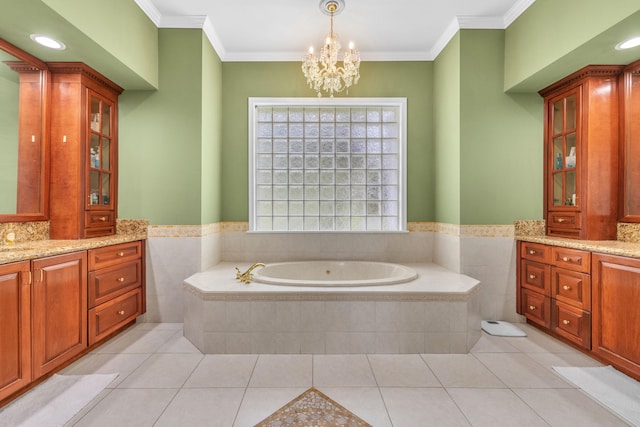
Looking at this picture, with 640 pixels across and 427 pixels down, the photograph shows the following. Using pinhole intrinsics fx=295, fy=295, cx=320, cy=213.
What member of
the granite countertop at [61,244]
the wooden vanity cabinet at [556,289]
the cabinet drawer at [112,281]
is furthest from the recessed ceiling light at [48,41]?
the wooden vanity cabinet at [556,289]

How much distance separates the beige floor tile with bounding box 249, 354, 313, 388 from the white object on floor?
37.5 inches

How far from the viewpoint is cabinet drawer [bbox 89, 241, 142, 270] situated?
2254mm

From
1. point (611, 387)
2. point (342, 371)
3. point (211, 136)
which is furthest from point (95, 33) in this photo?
point (611, 387)

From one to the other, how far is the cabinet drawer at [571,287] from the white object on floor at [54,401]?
11.1 ft

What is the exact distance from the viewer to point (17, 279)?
5.52ft

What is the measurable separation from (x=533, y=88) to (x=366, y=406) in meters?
3.15

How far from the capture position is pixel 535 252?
270 cm

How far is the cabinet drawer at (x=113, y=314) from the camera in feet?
7.37

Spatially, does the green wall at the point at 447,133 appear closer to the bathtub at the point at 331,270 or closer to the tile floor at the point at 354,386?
the bathtub at the point at 331,270

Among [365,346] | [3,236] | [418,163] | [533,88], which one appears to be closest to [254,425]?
[365,346]

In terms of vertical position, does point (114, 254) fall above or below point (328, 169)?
below

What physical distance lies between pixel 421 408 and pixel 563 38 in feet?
9.30

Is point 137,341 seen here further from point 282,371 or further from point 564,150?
point 564,150

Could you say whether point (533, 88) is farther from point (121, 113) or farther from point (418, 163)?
point (121, 113)
